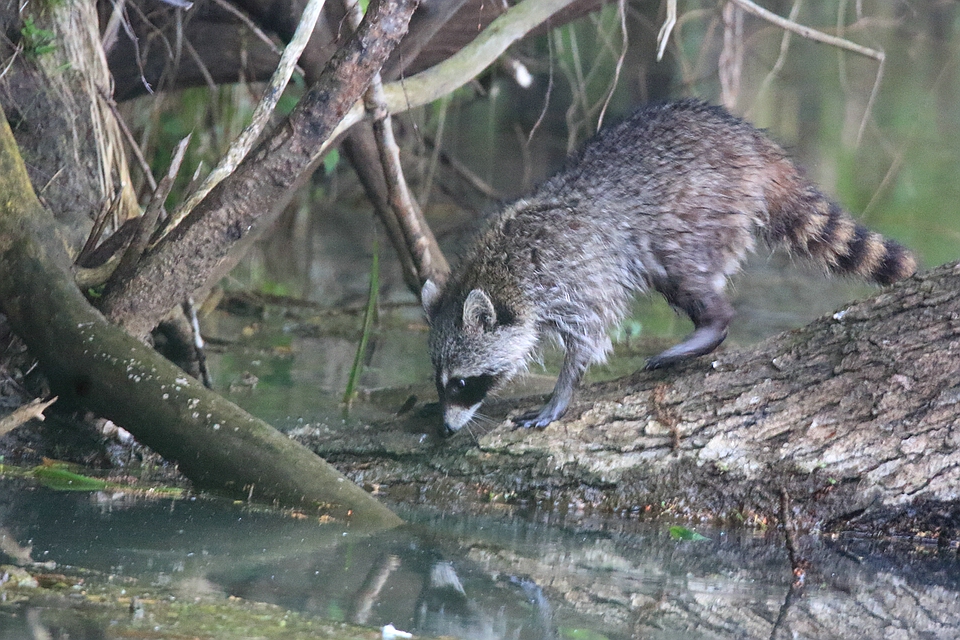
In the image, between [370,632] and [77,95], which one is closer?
[370,632]

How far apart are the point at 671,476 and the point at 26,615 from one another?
1.87 metres

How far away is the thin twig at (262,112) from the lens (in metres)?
2.97

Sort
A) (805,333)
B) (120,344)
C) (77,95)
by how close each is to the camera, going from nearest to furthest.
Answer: (120,344) < (805,333) < (77,95)

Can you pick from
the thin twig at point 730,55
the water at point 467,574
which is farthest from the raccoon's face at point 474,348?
the thin twig at point 730,55

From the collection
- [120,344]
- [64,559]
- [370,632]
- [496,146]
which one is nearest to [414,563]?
[370,632]

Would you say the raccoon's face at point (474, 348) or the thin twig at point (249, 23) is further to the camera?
the thin twig at point (249, 23)

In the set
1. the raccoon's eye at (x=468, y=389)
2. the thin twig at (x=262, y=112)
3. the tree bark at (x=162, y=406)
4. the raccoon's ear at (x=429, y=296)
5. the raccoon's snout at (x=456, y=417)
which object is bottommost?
the tree bark at (x=162, y=406)

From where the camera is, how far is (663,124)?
3.82 meters

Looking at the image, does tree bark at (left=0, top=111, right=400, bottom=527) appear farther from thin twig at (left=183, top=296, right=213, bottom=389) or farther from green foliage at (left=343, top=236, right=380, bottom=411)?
green foliage at (left=343, top=236, right=380, bottom=411)

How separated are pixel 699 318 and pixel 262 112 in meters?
1.70

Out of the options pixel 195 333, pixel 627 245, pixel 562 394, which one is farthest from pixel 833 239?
pixel 195 333

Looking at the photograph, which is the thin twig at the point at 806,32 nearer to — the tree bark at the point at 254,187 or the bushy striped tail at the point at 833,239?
the bushy striped tail at the point at 833,239

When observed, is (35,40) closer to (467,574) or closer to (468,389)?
(468,389)

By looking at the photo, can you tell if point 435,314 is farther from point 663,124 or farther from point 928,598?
point 928,598
